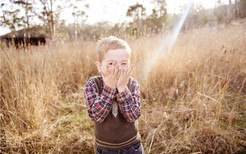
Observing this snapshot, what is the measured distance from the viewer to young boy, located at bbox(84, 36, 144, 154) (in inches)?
33.5

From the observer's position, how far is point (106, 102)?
0.84 m

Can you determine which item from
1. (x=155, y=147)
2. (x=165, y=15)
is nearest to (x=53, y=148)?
(x=155, y=147)

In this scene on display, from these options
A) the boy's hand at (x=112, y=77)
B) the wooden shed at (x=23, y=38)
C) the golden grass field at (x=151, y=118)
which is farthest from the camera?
the wooden shed at (x=23, y=38)

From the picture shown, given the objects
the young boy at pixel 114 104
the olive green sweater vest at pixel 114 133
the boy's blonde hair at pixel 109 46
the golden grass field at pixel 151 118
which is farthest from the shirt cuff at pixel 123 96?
the golden grass field at pixel 151 118

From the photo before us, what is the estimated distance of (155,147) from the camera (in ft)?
4.64

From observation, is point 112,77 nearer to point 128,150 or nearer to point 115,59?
point 115,59

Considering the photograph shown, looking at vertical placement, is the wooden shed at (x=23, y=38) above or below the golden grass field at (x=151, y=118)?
above

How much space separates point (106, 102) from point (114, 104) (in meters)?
0.11

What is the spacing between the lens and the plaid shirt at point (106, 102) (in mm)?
844

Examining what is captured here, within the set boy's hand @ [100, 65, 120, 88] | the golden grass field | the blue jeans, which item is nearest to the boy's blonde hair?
boy's hand @ [100, 65, 120, 88]

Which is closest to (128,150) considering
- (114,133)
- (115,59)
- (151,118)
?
(114,133)

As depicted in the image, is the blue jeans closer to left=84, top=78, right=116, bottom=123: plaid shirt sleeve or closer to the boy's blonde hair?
left=84, top=78, right=116, bottom=123: plaid shirt sleeve

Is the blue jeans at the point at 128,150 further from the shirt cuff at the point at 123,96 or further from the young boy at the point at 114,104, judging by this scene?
the shirt cuff at the point at 123,96

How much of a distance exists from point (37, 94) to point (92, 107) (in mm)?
1255
